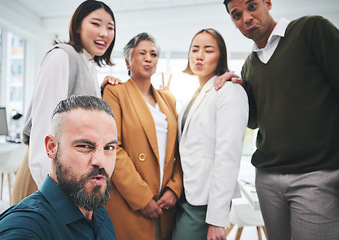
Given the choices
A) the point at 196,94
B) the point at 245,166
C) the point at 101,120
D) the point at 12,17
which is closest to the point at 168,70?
the point at 245,166

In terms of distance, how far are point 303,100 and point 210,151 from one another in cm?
53

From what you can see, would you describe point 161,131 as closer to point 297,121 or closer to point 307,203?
point 297,121

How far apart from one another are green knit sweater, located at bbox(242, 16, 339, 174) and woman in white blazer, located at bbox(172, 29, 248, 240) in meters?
0.16

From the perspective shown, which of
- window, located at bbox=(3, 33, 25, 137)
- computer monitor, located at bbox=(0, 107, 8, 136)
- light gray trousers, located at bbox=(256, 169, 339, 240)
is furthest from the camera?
window, located at bbox=(3, 33, 25, 137)

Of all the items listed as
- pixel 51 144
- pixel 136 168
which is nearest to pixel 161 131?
pixel 136 168

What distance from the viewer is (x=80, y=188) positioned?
669 millimetres

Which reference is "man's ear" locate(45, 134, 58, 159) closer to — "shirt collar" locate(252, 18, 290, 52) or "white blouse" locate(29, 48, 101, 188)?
"white blouse" locate(29, 48, 101, 188)

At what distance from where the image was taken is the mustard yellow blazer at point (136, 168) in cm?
133

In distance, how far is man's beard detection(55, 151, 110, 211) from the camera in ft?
2.19

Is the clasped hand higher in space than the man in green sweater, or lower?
lower

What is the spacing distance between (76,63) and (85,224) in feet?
2.63

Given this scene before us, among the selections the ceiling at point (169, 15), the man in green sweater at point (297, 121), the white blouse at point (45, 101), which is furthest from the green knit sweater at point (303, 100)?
the ceiling at point (169, 15)

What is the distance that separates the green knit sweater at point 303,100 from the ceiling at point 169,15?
397 centimetres

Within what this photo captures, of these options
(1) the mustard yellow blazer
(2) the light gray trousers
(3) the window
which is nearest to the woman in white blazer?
(1) the mustard yellow blazer
